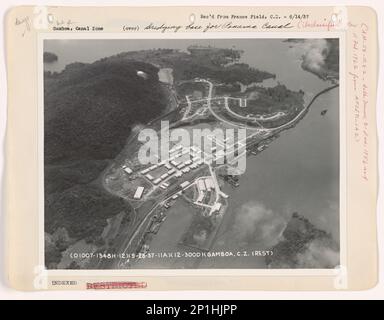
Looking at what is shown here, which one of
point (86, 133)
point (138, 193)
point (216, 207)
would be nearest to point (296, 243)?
point (216, 207)

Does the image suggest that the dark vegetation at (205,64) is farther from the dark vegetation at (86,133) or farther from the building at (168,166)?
the building at (168,166)

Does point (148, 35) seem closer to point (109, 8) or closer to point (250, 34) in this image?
point (109, 8)

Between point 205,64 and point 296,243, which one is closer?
point 296,243

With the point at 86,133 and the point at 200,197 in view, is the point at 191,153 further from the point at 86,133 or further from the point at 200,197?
the point at 86,133

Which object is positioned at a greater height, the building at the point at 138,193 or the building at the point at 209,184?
the building at the point at 209,184

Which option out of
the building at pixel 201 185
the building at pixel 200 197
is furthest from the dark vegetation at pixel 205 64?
the building at pixel 200 197

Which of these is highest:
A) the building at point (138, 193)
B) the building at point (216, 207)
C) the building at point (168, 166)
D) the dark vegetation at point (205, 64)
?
the dark vegetation at point (205, 64)

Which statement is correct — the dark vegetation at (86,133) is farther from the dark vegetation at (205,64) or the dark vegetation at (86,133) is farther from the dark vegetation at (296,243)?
the dark vegetation at (296,243)

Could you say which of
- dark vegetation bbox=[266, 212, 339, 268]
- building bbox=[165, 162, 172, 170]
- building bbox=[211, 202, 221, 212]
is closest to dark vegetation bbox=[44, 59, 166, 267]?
building bbox=[165, 162, 172, 170]
